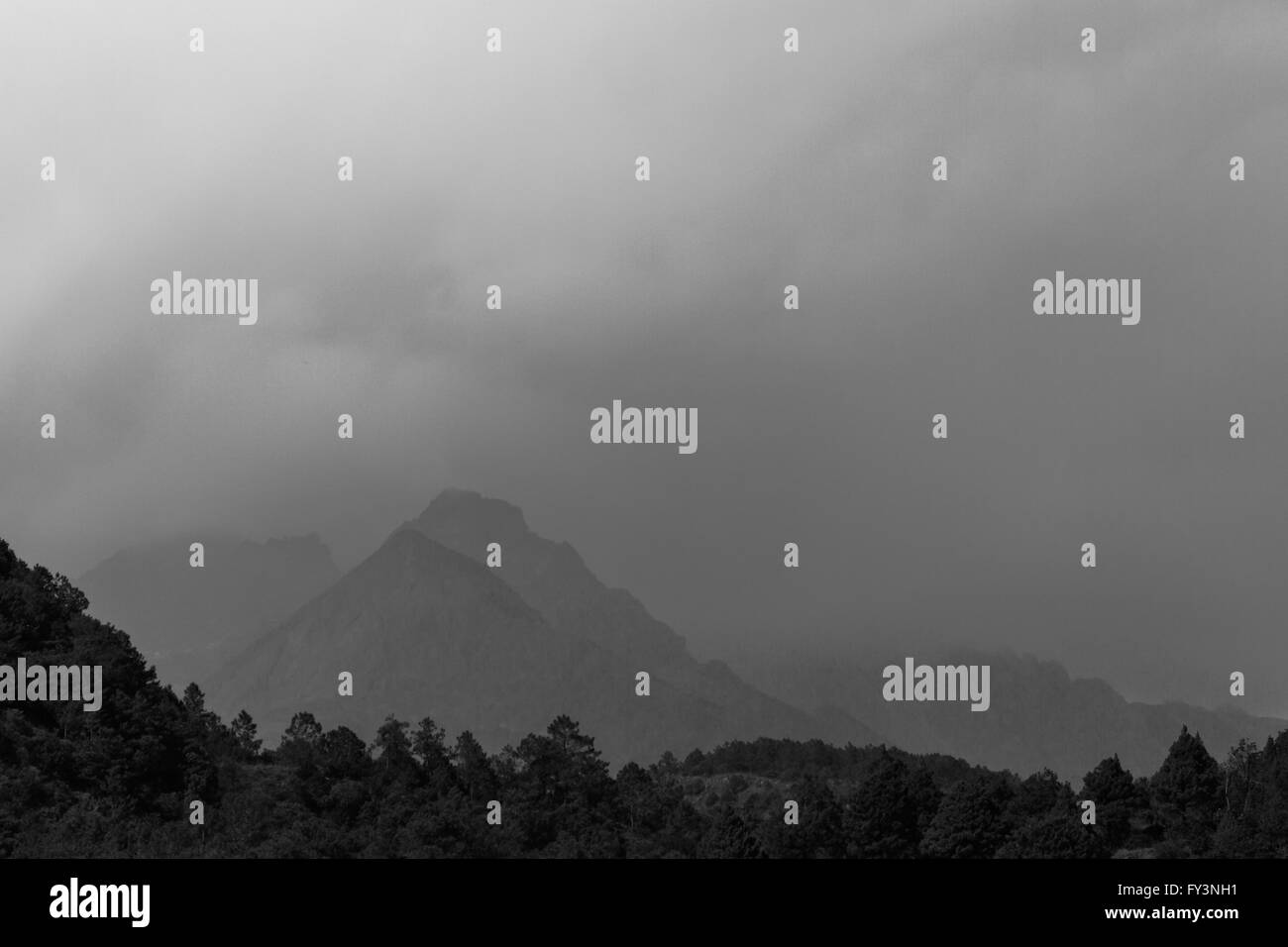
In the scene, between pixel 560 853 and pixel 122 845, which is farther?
pixel 560 853

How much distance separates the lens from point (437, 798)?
118 metres

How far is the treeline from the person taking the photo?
97.0 meters

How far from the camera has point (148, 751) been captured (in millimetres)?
104875

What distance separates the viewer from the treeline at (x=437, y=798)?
97000mm

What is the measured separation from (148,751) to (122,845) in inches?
834

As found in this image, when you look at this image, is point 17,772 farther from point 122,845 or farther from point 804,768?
point 804,768
